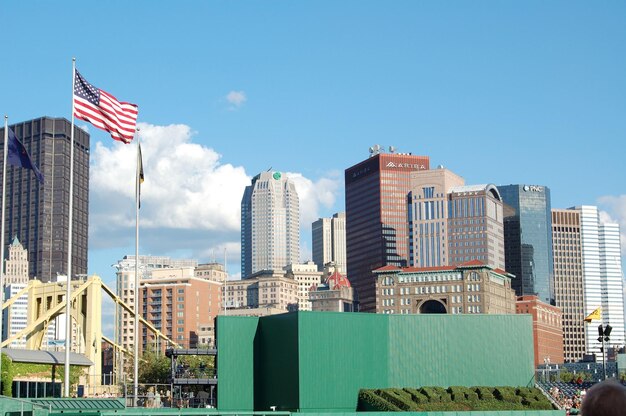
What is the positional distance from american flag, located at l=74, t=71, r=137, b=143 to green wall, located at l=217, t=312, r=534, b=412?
29.6 metres

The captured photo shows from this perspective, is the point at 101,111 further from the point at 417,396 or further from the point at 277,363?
the point at 417,396

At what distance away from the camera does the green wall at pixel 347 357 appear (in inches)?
3206

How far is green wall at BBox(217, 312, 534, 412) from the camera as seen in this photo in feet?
267

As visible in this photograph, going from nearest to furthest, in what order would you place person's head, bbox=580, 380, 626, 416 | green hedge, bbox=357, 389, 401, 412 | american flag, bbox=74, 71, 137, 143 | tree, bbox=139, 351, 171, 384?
1. person's head, bbox=580, 380, 626, 416
2. american flag, bbox=74, 71, 137, 143
3. green hedge, bbox=357, 389, 401, 412
4. tree, bbox=139, 351, 171, 384

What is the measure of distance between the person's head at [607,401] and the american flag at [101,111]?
172 ft

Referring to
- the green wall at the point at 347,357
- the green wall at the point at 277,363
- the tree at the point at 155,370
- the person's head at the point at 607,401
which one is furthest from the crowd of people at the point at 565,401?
the person's head at the point at 607,401

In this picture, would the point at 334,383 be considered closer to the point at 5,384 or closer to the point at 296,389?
the point at 296,389

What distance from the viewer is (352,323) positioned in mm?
84000

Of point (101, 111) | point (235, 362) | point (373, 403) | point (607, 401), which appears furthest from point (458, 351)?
point (607, 401)

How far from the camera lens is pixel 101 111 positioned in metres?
56.5

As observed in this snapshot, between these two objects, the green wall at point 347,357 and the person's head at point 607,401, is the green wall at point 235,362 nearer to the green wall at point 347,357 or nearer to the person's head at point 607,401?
the green wall at point 347,357

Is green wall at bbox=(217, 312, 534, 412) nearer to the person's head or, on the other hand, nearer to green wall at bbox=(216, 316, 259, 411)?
green wall at bbox=(216, 316, 259, 411)

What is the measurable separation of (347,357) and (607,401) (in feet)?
260

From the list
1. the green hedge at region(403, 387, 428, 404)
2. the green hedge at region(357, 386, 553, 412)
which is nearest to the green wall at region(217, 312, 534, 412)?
the green hedge at region(357, 386, 553, 412)
